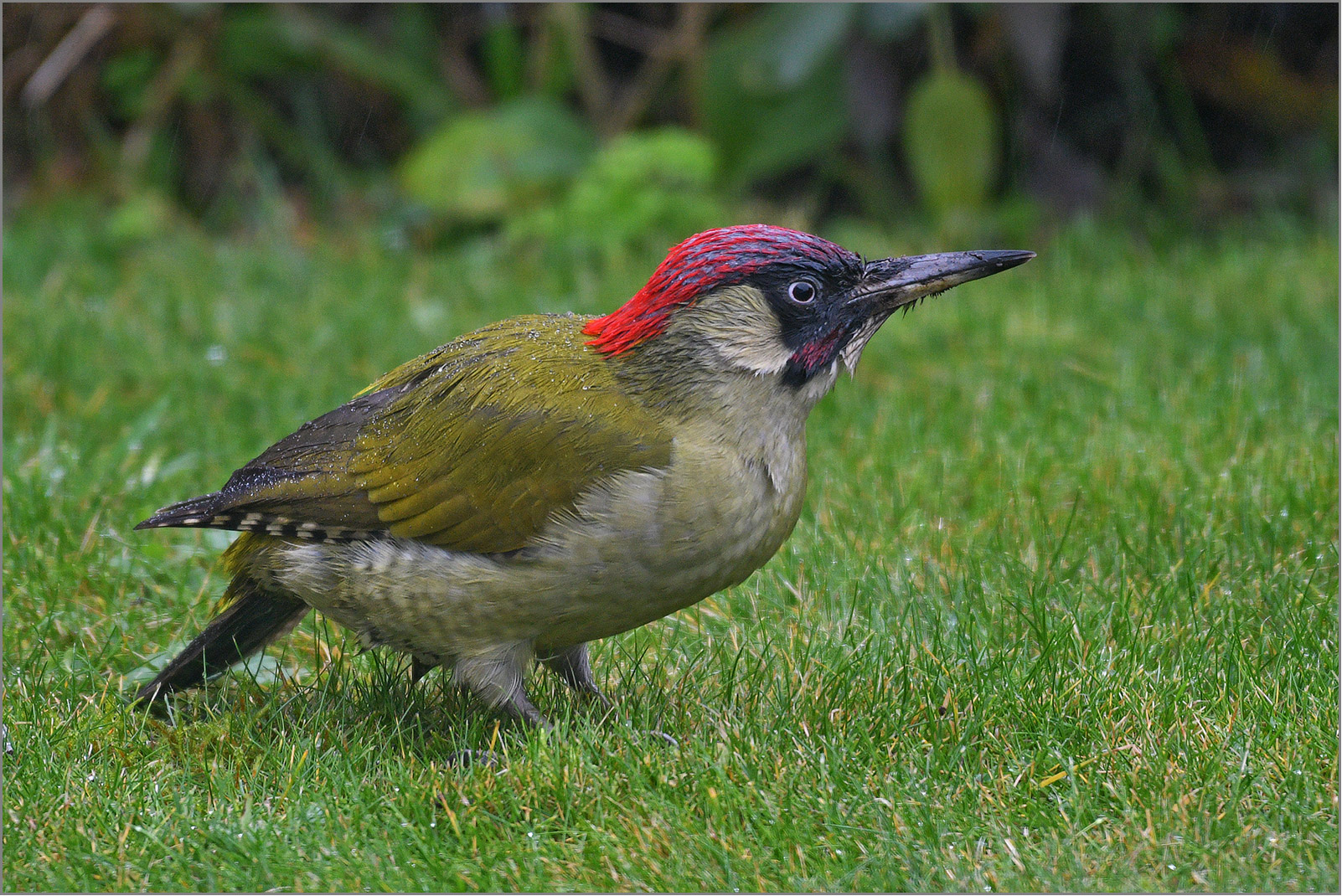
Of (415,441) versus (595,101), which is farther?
(595,101)

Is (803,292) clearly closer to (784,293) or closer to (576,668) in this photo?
(784,293)

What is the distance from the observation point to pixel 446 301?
6.66m

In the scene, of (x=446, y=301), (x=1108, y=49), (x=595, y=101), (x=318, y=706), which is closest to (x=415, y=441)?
(x=318, y=706)

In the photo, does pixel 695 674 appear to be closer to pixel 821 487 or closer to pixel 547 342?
pixel 547 342

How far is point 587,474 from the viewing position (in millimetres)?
3273

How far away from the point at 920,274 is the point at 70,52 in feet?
21.2

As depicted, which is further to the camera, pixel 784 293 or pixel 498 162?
A: pixel 498 162

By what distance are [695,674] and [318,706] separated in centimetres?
88

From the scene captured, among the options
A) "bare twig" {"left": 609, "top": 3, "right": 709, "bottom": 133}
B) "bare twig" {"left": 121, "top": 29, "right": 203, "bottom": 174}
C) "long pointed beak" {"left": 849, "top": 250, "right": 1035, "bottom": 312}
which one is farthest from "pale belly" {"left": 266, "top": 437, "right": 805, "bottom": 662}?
"bare twig" {"left": 121, "top": 29, "right": 203, "bottom": 174}

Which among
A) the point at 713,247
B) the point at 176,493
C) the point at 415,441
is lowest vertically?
the point at 176,493

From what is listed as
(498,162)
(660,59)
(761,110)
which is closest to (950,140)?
(761,110)

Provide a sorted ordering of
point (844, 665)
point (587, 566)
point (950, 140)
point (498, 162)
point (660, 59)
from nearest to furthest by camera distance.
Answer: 1. point (587, 566)
2. point (844, 665)
3. point (950, 140)
4. point (498, 162)
5. point (660, 59)

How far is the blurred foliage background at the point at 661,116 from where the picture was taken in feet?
24.0

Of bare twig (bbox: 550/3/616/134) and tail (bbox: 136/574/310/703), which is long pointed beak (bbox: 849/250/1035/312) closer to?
tail (bbox: 136/574/310/703)
